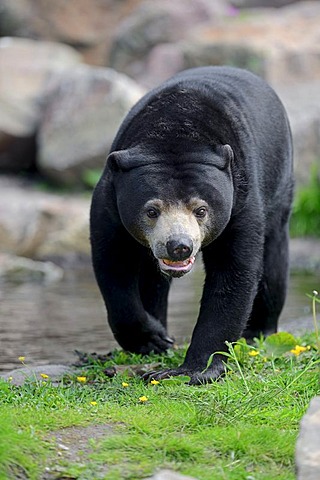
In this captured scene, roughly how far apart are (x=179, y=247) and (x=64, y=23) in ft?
57.1

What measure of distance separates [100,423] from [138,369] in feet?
4.72

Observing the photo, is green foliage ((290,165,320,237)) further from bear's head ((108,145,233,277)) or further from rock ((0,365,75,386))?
→ bear's head ((108,145,233,277))

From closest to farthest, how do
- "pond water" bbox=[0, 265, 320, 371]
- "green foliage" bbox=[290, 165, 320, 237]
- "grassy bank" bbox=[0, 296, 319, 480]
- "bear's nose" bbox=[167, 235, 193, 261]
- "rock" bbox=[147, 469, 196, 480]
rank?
"rock" bbox=[147, 469, 196, 480] → "grassy bank" bbox=[0, 296, 319, 480] → "bear's nose" bbox=[167, 235, 193, 261] → "pond water" bbox=[0, 265, 320, 371] → "green foliage" bbox=[290, 165, 320, 237]

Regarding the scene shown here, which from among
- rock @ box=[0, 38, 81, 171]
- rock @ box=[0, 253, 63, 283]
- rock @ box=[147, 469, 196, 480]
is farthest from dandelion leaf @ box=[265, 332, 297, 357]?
rock @ box=[0, 38, 81, 171]

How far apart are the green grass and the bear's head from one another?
698mm

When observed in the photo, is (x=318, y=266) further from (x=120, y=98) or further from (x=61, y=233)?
(x=120, y=98)

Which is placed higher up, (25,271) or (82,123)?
(82,123)

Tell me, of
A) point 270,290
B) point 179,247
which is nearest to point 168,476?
point 179,247

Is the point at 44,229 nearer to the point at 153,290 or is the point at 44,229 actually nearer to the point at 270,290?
the point at 270,290

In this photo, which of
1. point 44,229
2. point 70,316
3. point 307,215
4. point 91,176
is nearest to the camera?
point 70,316

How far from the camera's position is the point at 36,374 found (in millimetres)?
6402

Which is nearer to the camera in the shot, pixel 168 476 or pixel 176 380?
pixel 168 476

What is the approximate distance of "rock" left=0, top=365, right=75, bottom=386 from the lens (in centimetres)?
604

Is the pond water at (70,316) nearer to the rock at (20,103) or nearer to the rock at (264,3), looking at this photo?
the rock at (20,103)
